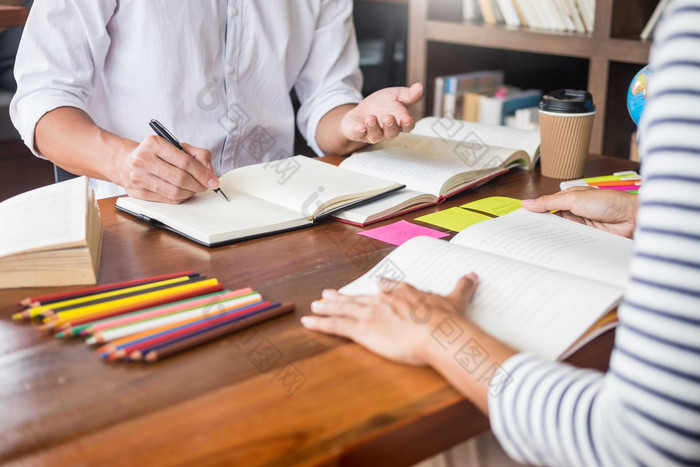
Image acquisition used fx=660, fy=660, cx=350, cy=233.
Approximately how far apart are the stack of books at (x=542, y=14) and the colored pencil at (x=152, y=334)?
5.84ft

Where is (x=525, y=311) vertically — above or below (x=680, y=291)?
below

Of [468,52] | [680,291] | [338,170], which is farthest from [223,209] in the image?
[468,52]

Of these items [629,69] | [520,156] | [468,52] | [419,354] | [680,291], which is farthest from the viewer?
[468,52]

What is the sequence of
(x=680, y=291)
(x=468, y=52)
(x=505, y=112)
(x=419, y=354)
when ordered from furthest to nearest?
(x=468, y=52), (x=505, y=112), (x=419, y=354), (x=680, y=291)

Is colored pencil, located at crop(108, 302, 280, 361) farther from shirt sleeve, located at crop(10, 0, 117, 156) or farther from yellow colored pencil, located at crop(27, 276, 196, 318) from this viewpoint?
shirt sleeve, located at crop(10, 0, 117, 156)

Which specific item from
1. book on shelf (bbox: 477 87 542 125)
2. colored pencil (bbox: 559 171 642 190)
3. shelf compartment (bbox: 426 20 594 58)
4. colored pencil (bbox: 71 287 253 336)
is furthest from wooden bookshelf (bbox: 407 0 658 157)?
colored pencil (bbox: 71 287 253 336)

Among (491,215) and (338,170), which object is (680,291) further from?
(338,170)

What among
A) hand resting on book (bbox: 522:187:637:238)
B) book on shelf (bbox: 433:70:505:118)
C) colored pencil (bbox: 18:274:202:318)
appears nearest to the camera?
colored pencil (bbox: 18:274:202:318)

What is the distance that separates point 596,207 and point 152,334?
0.66m

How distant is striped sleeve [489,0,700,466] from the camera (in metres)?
0.46

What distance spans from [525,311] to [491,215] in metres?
0.39

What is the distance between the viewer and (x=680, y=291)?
0.47 metres

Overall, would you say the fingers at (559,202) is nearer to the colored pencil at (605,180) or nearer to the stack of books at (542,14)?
the colored pencil at (605,180)

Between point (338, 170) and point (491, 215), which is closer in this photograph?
point (491, 215)
